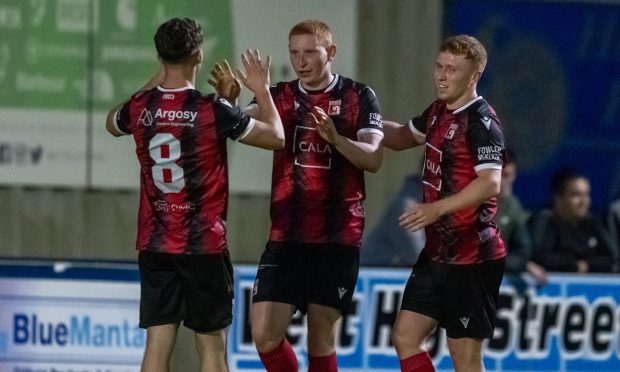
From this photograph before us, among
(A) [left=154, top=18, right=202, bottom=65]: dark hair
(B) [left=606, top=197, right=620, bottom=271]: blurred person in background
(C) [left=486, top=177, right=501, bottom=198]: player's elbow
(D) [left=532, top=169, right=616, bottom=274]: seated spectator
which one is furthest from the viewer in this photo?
(B) [left=606, top=197, right=620, bottom=271]: blurred person in background

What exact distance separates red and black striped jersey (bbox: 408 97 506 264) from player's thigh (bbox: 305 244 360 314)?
0.46 m

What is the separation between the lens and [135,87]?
1194 cm

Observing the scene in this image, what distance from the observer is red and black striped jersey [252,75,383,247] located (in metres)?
8.81

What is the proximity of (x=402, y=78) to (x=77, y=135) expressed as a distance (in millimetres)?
2341

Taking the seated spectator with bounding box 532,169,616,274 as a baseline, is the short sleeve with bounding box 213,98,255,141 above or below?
above

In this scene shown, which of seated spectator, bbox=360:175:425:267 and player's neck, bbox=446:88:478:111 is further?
seated spectator, bbox=360:175:425:267

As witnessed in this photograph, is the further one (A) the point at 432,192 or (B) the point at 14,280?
(B) the point at 14,280

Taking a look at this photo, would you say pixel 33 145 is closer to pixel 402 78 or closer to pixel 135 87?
pixel 135 87

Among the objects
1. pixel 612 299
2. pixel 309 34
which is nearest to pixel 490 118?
pixel 309 34

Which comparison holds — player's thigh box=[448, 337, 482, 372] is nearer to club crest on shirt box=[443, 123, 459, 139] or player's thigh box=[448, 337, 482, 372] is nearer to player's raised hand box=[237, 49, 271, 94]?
club crest on shirt box=[443, 123, 459, 139]

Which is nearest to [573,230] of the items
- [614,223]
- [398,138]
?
[614,223]

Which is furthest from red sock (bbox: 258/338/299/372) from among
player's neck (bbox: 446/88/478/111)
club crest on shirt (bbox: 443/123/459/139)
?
player's neck (bbox: 446/88/478/111)

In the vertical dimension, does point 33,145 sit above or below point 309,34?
below

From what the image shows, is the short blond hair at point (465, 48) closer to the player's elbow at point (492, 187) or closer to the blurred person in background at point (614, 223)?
the player's elbow at point (492, 187)
